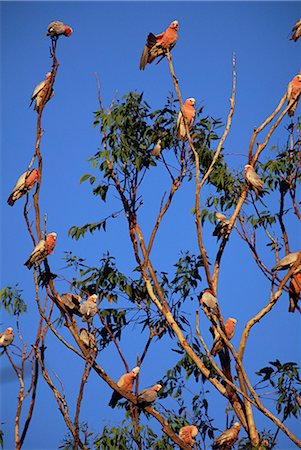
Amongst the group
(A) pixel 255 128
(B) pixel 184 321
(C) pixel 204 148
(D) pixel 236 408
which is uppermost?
(C) pixel 204 148

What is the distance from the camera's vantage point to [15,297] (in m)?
7.11

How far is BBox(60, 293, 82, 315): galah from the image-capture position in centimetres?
644

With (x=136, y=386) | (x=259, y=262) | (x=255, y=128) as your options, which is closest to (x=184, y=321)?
(x=136, y=386)

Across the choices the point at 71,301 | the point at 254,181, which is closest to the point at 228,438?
the point at 71,301

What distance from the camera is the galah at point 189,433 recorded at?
20.1ft

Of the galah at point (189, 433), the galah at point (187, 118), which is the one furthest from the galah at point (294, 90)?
the galah at point (189, 433)

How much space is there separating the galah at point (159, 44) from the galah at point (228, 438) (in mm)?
3002

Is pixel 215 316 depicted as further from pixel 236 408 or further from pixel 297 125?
pixel 297 125

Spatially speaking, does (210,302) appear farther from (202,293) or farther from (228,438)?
(228,438)

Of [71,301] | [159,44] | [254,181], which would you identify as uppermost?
[159,44]

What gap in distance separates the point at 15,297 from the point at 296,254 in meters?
2.52

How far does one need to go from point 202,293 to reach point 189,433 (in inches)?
42.0

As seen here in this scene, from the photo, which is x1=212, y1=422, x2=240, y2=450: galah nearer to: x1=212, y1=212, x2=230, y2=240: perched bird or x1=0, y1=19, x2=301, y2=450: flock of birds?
x1=0, y1=19, x2=301, y2=450: flock of birds

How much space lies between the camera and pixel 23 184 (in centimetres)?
638
